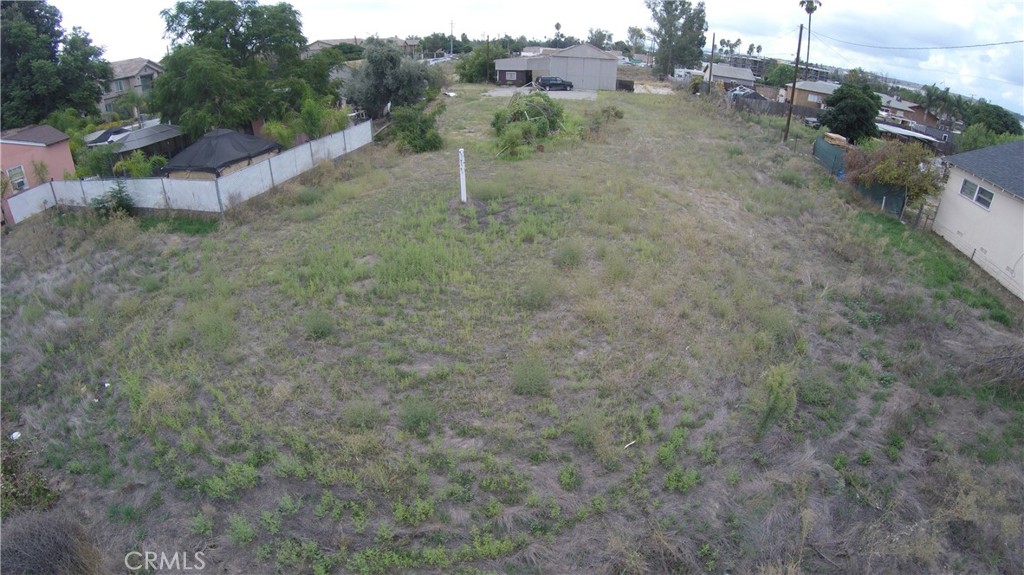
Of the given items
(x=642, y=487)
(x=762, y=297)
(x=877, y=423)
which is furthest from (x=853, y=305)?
(x=642, y=487)

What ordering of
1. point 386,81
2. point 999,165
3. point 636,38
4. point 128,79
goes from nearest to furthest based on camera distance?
point 999,165 < point 386,81 < point 128,79 < point 636,38

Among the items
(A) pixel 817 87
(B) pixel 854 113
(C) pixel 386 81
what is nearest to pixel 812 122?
(B) pixel 854 113

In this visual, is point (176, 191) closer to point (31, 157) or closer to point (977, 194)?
point (31, 157)

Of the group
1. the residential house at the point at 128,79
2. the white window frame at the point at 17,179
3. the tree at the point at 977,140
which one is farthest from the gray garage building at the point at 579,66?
the white window frame at the point at 17,179

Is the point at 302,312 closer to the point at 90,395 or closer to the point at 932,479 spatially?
the point at 90,395

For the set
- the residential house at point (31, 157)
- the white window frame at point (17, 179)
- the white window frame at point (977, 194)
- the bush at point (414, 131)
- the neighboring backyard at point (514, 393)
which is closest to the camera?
the neighboring backyard at point (514, 393)

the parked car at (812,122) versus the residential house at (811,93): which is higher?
the residential house at (811,93)

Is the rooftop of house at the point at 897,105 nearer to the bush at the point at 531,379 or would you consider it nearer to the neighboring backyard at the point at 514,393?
the neighboring backyard at the point at 514,393
